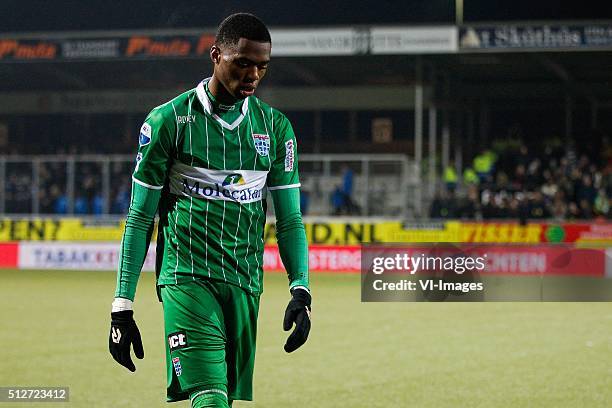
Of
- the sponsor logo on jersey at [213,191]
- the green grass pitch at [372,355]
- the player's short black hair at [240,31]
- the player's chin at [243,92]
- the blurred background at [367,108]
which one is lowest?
the green grass pitch at [372,355]

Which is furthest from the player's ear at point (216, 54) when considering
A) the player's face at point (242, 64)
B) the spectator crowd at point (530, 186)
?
the spectator crowd at point (530, 186)

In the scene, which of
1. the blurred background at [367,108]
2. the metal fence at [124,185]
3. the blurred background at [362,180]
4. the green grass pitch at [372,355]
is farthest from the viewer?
the metal fence at [124,185]

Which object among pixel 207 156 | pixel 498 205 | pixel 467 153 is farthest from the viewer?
pixel 467 153

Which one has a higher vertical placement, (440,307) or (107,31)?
(107,31)

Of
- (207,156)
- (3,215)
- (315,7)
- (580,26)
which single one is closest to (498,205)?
(580,26)

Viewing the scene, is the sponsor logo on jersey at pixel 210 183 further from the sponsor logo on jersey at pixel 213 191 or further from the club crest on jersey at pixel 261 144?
the club crest on jersey at pixel 261 144

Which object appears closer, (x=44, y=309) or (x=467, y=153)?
(x=44, y=309)

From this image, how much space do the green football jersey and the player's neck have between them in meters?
0.04

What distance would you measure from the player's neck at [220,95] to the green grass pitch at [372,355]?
3689mm

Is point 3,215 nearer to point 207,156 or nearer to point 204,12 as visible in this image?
point 204,12

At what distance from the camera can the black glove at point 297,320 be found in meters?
3.95

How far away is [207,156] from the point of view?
13.2 feet

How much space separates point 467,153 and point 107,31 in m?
9.64

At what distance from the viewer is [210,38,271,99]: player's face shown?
3.90m
